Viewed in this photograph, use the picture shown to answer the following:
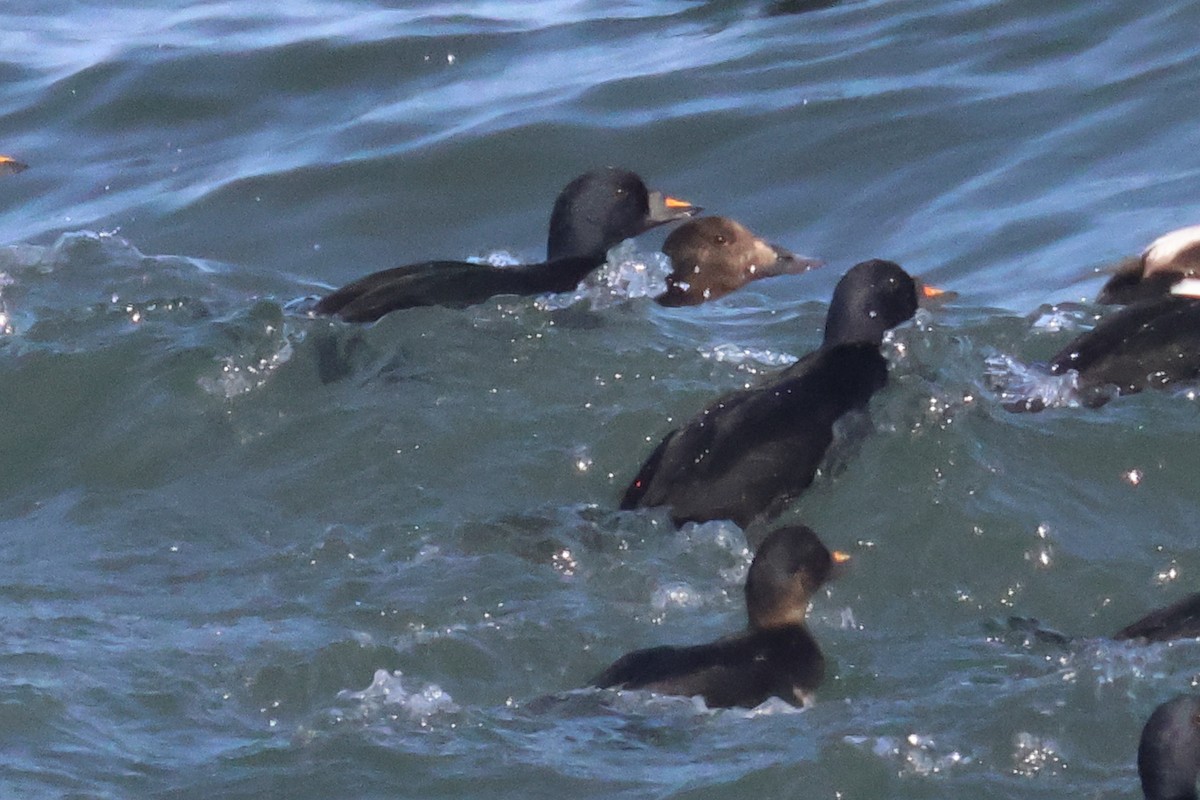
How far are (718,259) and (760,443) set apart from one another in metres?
2.70

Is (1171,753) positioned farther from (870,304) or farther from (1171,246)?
(1171,246)

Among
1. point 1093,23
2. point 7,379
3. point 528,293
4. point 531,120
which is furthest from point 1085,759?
point 1093,23

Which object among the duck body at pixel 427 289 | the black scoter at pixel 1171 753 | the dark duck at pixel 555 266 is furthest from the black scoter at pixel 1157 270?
the black scoter at pixel 1171 753

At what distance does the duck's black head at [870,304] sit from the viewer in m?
7.90

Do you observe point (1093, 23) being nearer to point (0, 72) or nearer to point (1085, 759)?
point (0, 72)

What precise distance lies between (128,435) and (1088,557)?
11.5 feet

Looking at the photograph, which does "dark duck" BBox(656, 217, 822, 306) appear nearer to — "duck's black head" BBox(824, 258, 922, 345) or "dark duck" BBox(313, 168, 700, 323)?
"dark duck" BBox(313, 168, 700, 323)

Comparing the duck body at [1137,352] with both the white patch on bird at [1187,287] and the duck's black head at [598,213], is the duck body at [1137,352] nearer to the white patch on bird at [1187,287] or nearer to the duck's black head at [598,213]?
the white patch on bird at [1187,287]

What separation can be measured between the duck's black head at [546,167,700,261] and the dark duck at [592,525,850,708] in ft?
10.2

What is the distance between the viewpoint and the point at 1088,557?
651cm

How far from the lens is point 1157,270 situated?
28.1 ft

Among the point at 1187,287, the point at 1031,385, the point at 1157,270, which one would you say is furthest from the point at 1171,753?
the point at 1157,270

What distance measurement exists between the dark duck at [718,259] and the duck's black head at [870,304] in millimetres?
1415

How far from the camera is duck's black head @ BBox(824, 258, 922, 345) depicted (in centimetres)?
790
